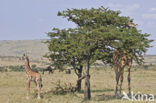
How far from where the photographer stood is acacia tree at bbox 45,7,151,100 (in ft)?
57.3

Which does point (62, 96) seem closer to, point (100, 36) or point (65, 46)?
point (65, 46)

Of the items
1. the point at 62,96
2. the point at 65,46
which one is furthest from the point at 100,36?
the point at 62,96

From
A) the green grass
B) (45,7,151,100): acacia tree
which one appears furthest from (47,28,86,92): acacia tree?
the green grass

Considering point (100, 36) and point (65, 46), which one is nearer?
point (100, 36)

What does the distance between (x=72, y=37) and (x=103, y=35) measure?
10.9ft

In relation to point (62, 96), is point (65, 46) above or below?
above

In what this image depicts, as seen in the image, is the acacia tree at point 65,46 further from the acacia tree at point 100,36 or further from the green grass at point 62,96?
the green grass at point 62,96

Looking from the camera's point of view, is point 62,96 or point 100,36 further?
point 62,96

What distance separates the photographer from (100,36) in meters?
17.6

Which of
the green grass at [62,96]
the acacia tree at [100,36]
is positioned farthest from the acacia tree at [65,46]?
the green grass at [62,96]

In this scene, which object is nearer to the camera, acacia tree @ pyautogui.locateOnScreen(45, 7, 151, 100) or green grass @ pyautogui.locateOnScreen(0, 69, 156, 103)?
acacia tree @ pyautogui.locateOnScreen(45, 7, 151, 100)

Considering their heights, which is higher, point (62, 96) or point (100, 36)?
point (100, 36)

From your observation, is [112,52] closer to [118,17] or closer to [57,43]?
[118,17]

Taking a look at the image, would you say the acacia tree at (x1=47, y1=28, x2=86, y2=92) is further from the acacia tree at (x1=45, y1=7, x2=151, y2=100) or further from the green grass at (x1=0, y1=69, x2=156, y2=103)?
the green grass at (x1=0, y1=69, x2=156, y2=103)
